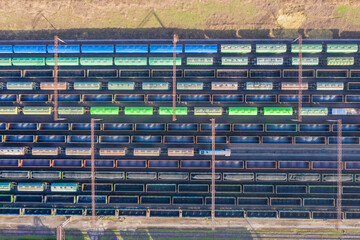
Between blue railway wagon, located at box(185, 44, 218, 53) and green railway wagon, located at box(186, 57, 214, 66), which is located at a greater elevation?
blue railway wagon, located at box(185, 44, 218, 53)

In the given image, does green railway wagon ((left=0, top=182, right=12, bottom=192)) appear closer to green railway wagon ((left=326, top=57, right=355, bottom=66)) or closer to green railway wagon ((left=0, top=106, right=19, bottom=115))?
green railway wagon ((left=0, top=106, right=19, bottom=115))

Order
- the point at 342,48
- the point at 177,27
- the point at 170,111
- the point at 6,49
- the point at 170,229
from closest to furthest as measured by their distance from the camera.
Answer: the point at 342,48
the point at 170,111
the point at 6,49
the point at 177,27
the point at 170,229

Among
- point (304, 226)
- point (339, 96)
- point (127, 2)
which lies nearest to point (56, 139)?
point (127, 2)

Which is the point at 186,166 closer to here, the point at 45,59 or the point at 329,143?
the point at 329,143

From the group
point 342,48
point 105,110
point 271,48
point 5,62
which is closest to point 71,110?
point 105,110

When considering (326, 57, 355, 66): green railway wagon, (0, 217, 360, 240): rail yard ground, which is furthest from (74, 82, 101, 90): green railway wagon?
→ (326, 57, 355, 66): green railway wagon

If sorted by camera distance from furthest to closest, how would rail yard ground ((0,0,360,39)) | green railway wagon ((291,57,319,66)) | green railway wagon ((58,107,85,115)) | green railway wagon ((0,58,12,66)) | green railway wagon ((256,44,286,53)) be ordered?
rail yard ground ((0,0,360,39)) → green railway wagon ((0,58,12,66)) → green railway wagon ((58,107,85,115)) → green railway wagon ((256,44,286,53)) → green railway wagon ((291,57,319,66))

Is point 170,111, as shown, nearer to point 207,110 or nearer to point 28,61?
point 207,110

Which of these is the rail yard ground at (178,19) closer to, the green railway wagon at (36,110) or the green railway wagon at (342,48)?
the green railway wagon at (342,48)
